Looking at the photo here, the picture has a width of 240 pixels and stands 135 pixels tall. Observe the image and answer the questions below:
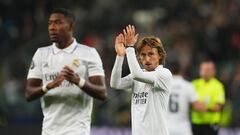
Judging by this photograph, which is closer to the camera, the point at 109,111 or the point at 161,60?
the point at 161,60

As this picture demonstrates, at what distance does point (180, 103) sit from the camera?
12.3 m

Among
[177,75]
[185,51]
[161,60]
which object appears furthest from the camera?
[185,51]

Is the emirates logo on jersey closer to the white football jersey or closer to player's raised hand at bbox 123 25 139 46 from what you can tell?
the white football jersey

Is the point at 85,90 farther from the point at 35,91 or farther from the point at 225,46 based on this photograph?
the point at 225,46

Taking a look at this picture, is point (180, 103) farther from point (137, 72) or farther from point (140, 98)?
point (137, 72)

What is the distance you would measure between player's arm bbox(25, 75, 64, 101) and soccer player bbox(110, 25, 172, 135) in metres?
0.57

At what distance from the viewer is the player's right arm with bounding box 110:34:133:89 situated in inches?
280

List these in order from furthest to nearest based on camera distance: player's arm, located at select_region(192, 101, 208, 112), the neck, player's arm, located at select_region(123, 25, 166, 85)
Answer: player's arm, located at select_region(192, 101, 208, 112) → the neck → player's arm, located at select_region(123, 25, 166, 85)

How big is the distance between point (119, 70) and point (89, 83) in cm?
50

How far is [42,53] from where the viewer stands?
7.92m

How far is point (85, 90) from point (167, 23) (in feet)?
39.9

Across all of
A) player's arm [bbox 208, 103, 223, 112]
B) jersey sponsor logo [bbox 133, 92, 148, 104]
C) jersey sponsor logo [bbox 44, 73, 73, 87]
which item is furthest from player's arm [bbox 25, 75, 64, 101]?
player's arm [bbox 208, 103, 223, 112]

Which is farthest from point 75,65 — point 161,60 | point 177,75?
point 177,75

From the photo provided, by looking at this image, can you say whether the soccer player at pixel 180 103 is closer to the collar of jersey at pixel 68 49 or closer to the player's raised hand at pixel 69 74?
the collar of jersey at pixel 68 49
